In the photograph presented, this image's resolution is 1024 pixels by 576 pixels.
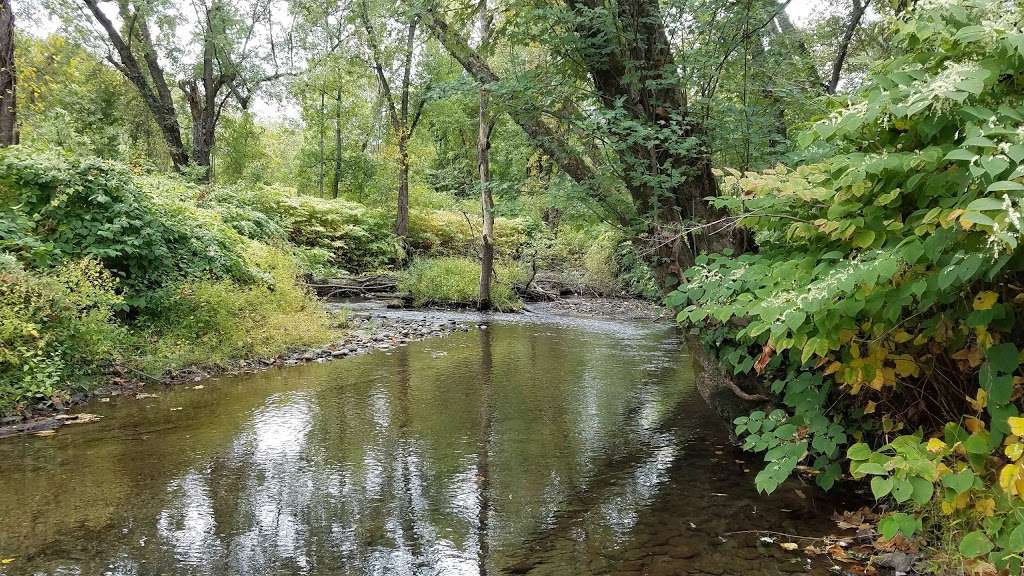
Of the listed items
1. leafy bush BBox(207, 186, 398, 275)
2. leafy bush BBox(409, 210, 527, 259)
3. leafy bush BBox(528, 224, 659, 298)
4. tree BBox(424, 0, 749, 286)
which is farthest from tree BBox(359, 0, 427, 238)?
tree BBox(424, 0, 749, 286)

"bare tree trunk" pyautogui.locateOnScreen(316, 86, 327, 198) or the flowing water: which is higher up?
"bare tree trunk" pyautogui.locateOnScreen(316, 86, 327, 198)

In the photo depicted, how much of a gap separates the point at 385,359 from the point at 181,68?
1637 cm

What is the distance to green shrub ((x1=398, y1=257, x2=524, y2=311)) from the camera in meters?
16.5

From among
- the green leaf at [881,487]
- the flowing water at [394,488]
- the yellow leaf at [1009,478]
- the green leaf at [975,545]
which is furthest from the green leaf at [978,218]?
the flowing water at [394,488]

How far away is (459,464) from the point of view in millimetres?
4617

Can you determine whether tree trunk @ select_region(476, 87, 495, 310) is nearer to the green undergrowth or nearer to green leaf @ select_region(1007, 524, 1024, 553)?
the green undergrowth

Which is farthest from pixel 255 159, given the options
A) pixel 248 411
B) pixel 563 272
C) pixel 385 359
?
pixel 248 411

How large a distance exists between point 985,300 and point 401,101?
20762mm

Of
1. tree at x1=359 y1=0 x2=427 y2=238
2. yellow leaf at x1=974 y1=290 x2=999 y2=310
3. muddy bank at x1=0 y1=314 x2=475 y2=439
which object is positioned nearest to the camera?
yellow leaf at x1=974 y1=290 x2=999 y2=310

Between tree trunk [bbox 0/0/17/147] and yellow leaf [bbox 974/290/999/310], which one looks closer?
yellow leaf [bbox 974/290/999/310]

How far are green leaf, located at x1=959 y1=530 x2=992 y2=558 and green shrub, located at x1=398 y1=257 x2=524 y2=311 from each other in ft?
45.8

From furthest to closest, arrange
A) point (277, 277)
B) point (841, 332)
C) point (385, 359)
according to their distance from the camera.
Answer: point (277, 277) → point (385, 359) → point (841, 332)

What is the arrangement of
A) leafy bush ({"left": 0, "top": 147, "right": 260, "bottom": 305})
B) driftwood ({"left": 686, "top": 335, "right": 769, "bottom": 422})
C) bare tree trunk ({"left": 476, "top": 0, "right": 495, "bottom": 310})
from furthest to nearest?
1. bare tree trunk ({"left": 476, "top": 0, "right": 495, "bottom": 310})
2. leafy bush ({"left": 0, "top": 147, "right": 260, "bottom": 305})
3. driftwood ({"left": 686, "top": 335, "right": 769, "bottom": 422})

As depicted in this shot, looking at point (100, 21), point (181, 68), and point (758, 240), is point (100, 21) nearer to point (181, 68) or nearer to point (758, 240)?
point (181, 68)
